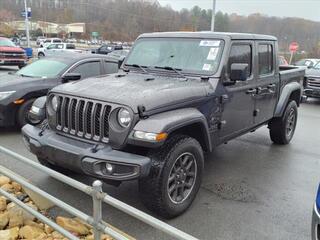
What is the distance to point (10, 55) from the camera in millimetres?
19953

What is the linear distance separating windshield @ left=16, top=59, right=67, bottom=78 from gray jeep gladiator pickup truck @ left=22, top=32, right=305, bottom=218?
2.62 meters

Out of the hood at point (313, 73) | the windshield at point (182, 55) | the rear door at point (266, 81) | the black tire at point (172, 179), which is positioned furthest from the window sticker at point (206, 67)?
the hood at point (313, 73)

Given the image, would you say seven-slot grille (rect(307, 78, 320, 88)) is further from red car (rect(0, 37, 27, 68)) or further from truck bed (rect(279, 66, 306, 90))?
red car (rect(0, 37, 27, 68))

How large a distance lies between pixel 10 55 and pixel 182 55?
1726 centimetres

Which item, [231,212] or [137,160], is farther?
[231,212]

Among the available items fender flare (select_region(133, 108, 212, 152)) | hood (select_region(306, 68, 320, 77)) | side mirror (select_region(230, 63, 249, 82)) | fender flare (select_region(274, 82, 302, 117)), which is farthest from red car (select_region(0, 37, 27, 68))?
fender flare (select_region(133, 108, 212, 152))

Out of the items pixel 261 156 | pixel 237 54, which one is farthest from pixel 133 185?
pixel 261 156

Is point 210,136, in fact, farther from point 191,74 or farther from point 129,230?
point 129,230

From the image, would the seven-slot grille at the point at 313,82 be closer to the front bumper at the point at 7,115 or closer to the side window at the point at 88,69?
the side window at the point at 88,69

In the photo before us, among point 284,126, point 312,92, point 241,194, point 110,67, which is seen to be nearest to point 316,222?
point 241,194

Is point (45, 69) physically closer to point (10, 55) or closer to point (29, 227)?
point (29, 227)

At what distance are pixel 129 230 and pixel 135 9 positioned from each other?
196 ft

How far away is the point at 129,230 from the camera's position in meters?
3.78

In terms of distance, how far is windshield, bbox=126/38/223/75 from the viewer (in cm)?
482
